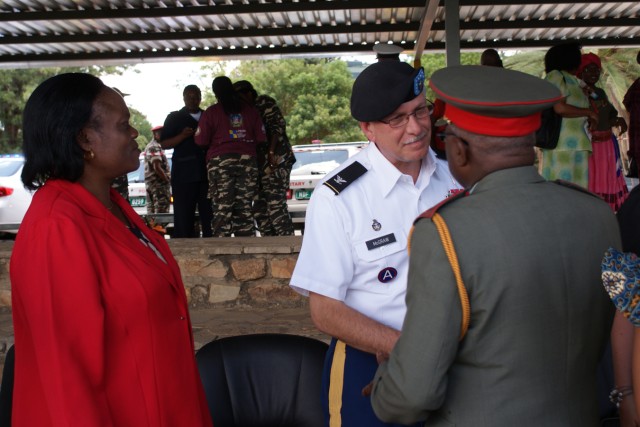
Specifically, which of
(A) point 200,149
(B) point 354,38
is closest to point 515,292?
(A) point 200,149

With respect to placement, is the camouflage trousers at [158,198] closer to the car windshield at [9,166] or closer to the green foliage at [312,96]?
the car windshield at [9,166]

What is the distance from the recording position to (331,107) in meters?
29.3

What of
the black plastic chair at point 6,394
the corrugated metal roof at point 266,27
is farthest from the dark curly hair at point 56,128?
the corrugated metal roof at point 266,27

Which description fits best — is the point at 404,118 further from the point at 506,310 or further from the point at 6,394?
the point at 6,394

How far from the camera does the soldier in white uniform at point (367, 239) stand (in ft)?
6.80

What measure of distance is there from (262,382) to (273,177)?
5414 mm

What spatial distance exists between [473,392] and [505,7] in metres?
7.31

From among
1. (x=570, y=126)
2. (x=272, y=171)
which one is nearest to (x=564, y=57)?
(x=570, y=126)

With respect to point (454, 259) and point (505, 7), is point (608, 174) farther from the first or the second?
point (454, 259)

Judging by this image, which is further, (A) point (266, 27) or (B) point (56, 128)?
(A) point (266, 27)

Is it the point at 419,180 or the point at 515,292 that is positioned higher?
the point at 419,180

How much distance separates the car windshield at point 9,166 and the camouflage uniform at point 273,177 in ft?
21.3

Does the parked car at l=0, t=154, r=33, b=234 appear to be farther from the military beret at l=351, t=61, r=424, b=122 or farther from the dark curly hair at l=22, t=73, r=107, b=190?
the military beret at l=351, t=61, r=424, b=122

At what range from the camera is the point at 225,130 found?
22.9ft
